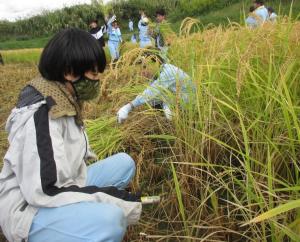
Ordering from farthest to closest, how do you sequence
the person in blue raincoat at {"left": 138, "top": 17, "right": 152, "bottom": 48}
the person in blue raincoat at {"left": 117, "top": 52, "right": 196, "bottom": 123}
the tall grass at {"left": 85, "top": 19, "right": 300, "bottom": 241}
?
the person in blue raincoat at {"left": 138, "top": 17, "right": 152, "bottom": 48} < the person in blue raincoat at {"left": 117, "top": 52, "right": 196, "bottom": 123} < the tall grass at {"left": 85, "top": 19, "right": 300, "bottom": 241}

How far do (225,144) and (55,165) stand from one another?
58 centimetres

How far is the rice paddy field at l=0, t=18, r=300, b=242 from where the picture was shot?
145 centimetres

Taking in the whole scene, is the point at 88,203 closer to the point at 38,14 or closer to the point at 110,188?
the point at 110,188

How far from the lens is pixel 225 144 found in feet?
4.78

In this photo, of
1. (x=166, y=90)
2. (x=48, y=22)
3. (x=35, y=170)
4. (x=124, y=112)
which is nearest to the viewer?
(x=35, y=170)

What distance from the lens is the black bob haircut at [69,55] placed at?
1.50 m

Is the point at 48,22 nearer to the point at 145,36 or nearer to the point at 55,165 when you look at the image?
the point at 145,36

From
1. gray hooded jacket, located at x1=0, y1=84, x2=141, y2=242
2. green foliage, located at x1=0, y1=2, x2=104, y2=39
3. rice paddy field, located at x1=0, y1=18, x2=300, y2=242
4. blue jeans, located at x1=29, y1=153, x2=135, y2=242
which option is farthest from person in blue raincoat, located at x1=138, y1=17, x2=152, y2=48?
green foliage, located at x1=0, y1=2, x2=104, y2=39

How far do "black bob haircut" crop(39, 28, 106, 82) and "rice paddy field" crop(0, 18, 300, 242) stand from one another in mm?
460

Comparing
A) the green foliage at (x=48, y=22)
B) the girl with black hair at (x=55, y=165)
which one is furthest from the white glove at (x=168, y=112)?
the green foliage at (x=48, y=22)

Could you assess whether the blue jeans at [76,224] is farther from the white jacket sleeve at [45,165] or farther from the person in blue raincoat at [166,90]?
the person in blue raincoat at [166,90]

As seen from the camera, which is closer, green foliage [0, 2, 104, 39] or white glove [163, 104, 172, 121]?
white glove [163, 104, 172, 121]

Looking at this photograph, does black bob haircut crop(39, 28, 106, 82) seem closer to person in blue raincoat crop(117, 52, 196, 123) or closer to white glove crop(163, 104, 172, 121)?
person in blue raincoat crop(117, 52, 196, 123)

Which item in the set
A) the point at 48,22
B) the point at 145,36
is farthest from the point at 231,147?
the point at 48,22
